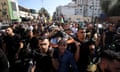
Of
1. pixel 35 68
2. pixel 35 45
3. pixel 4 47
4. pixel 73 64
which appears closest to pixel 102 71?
pixel 73 64

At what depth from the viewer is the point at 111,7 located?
62.2m

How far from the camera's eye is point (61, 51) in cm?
561

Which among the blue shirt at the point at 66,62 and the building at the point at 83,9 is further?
the building at the point at 83,9

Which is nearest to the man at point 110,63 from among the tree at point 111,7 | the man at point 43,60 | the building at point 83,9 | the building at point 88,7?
the man at point 43,60

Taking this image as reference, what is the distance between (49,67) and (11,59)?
2.65 meters

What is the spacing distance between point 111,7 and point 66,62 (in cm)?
5796

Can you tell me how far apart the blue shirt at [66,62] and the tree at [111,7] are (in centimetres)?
5461

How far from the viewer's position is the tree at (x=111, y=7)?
5978 centimetres

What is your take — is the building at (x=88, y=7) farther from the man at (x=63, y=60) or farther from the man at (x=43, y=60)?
the man at (x=63, y=60)

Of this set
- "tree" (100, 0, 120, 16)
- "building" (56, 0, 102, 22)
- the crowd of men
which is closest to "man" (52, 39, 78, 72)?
the crowd of men

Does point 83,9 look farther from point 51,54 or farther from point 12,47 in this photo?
point 51,54

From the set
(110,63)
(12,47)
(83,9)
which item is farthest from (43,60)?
(83,9)

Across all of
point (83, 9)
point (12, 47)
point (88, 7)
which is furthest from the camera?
point (88, 7)

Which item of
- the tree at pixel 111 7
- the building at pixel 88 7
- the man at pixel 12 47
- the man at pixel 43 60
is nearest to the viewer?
the man at pixel 43 60
